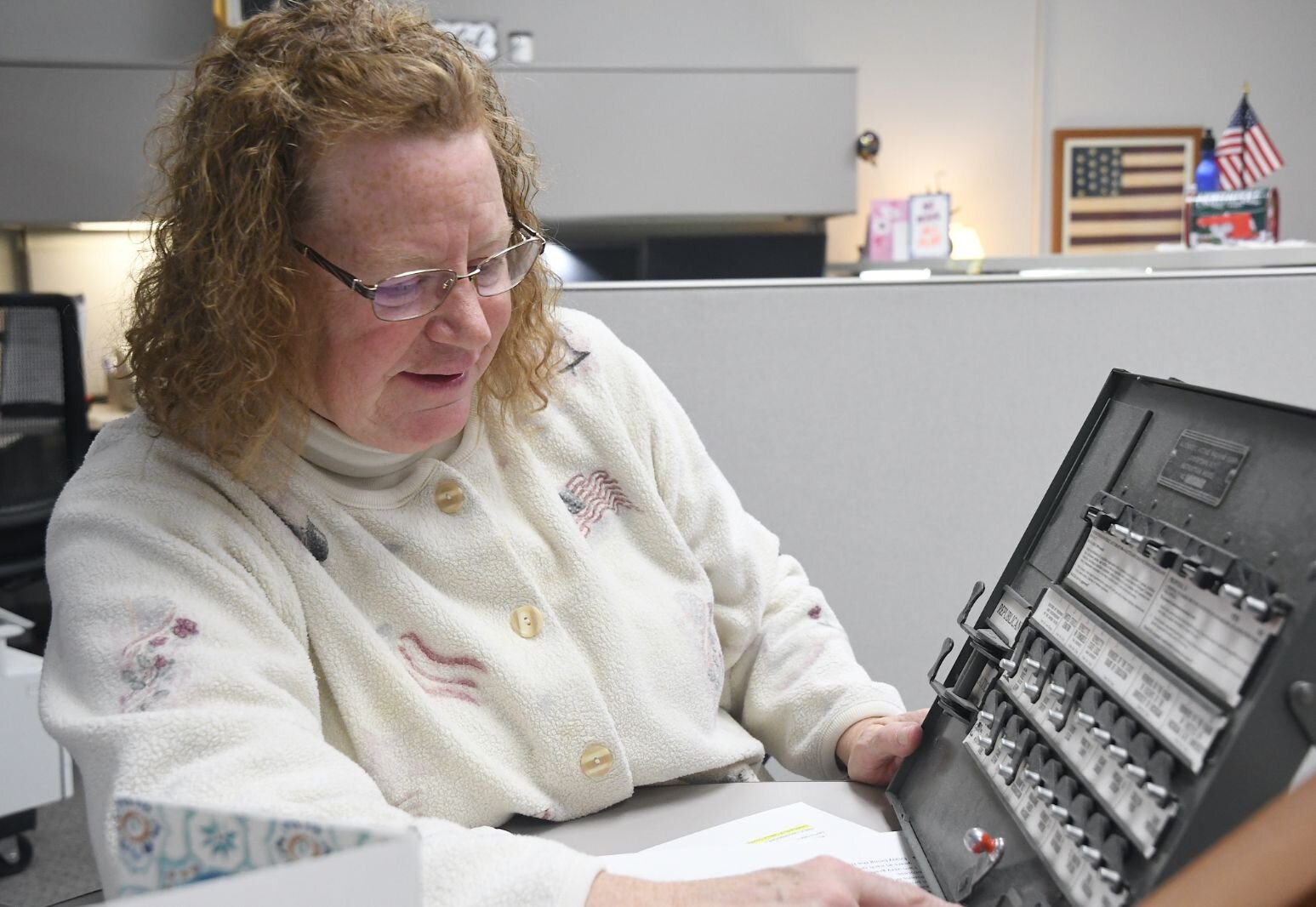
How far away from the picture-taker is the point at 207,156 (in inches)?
33.7

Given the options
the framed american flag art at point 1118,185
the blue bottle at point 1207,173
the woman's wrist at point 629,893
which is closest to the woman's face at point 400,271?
the woman's wrist at point 629,893

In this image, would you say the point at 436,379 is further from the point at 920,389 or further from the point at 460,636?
the point at 920,389

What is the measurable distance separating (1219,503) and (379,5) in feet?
2.31

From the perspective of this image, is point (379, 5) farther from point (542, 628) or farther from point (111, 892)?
point (111, 892)

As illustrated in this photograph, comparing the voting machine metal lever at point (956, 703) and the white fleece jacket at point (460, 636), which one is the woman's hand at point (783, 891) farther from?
the voting machine metal lever at point (956, 703)

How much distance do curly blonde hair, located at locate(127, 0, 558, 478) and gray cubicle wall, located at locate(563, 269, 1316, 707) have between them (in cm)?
71

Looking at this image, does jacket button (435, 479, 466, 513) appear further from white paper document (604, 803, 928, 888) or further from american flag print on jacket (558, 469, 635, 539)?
white paper document (604, 803, 928, 888)

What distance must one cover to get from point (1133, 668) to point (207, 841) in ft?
1.56

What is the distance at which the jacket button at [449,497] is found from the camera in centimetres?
95

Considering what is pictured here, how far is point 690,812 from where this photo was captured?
96 centimetres

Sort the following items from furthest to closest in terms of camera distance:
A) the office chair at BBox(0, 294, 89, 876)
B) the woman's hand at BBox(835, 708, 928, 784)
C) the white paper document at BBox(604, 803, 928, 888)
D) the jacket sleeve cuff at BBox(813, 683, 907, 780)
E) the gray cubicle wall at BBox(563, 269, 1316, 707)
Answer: the office chair at BBox(0, 294, 89, 876)
the gray cubicle wall at BBox(563, 269, 1316, 707)
the jacket sleeve cuff at BBox(813, 683, 907, 780)
the woman's hand at BBox(835, 708, 928, 784)
the white paper document at BBox(604, 803, 928, 888)

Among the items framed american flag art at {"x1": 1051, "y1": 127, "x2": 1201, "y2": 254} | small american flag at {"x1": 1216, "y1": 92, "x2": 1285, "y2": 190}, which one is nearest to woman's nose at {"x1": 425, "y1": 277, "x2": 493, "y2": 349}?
small american flag at {"x1": 1216, "y1": 92, "x2": 1285, "y2": 190}

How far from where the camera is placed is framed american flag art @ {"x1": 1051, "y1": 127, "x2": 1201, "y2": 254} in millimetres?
5301

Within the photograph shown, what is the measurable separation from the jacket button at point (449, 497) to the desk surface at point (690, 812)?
0.26 metres
